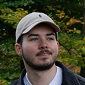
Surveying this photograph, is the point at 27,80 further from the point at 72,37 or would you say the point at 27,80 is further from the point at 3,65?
the point at 3,65

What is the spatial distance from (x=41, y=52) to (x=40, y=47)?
6cm

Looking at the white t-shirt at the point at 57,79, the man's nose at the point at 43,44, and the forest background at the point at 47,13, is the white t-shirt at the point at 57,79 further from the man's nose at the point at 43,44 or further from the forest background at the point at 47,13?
the forest background at the point at 47,13

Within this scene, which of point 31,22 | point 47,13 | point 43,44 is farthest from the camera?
point 47,13

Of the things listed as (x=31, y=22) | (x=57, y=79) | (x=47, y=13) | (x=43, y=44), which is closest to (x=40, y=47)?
(x=43, y=44)

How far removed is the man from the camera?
5.17 feet

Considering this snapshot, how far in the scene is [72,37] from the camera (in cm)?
340

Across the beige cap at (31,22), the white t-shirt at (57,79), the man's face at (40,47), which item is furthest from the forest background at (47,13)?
the man's face at (40,47)

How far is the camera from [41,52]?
1578 millimetres

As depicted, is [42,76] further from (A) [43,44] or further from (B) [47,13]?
(B) [47,13]

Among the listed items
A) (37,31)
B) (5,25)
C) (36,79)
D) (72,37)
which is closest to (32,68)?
(36,79)

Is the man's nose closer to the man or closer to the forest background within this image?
the man

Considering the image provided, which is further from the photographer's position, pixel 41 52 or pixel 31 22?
pixel 31 22

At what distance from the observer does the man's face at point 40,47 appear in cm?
157

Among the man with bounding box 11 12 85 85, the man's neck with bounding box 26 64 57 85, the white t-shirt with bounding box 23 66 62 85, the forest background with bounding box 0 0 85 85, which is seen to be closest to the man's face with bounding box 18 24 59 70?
the man with bounding box 11 12 85 85
